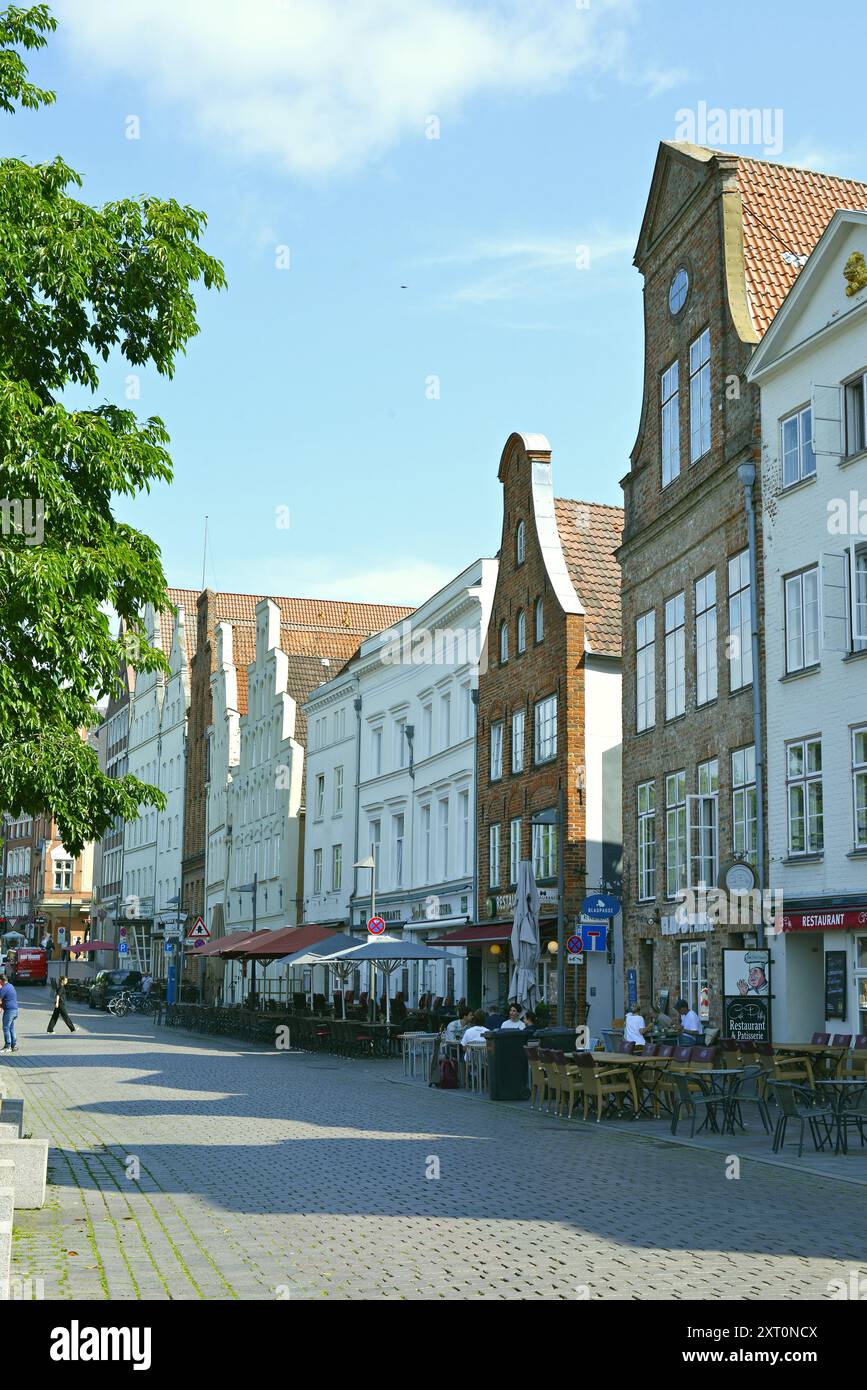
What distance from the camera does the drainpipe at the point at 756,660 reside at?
2823 cm

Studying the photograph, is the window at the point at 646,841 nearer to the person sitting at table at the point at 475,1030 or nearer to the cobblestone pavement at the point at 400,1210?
the person sitting at table at the point at 475,1030

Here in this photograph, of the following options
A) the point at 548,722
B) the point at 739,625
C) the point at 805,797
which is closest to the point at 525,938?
the point at 805,797

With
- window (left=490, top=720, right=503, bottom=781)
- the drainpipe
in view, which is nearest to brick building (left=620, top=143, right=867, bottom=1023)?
the drainpipe

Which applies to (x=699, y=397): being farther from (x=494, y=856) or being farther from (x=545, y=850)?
(x=494, y=856)

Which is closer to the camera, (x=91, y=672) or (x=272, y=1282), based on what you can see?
(x=272, y=1282)

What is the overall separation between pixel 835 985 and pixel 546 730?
14.5 m

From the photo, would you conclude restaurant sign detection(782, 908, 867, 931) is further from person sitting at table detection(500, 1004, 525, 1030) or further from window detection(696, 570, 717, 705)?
window detection(696, 570, 717, 705)

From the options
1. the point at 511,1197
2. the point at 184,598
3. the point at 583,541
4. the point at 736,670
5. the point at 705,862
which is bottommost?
the point at 511,1197

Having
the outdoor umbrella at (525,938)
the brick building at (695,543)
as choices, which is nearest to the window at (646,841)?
the brick building at (695,543)

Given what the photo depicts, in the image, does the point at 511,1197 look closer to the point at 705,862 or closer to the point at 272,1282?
the point at 272,1282

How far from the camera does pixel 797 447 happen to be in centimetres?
2805

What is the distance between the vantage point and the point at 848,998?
82.6 ft
